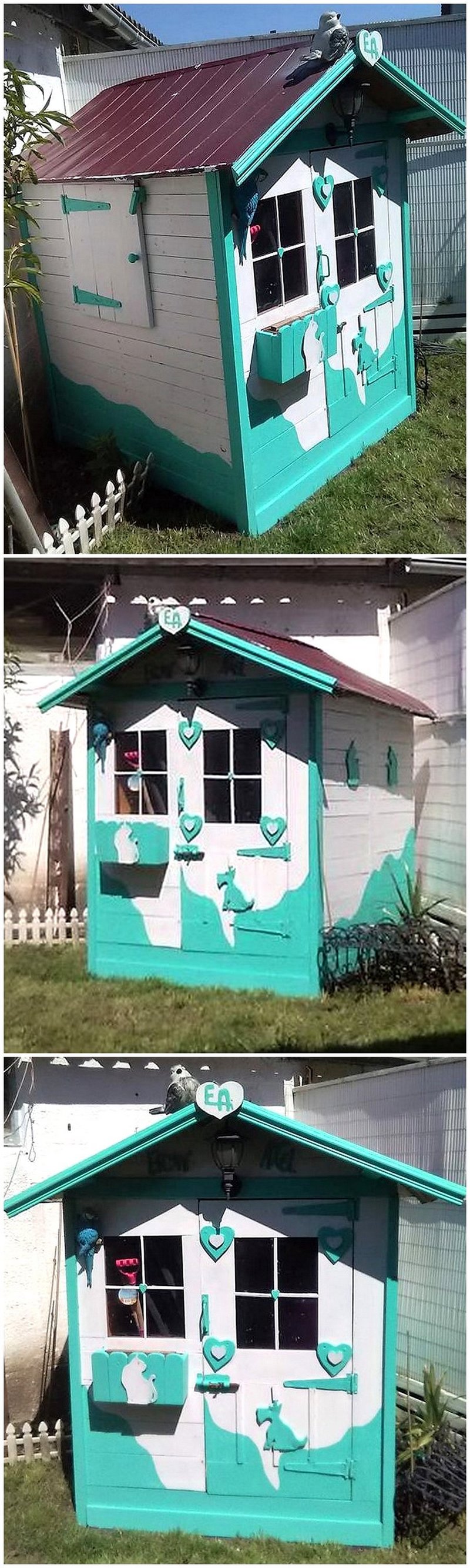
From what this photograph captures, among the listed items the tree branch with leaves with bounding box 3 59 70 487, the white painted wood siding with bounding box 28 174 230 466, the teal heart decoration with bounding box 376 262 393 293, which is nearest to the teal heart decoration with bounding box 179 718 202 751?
the white painted wood siding with bounding box 28 174 230 466

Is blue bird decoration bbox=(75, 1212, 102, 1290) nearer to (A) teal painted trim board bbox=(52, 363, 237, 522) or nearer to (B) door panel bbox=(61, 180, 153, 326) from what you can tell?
(A) teal painted trim board bbox=(52, 363, 237, 522)

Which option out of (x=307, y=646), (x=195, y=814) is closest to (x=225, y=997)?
(x=195, y=814)

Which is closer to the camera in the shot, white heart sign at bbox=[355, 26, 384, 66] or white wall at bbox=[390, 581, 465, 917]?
white heart sign at bbox=[355, 26, 384, 66]

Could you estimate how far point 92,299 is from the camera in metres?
5.45

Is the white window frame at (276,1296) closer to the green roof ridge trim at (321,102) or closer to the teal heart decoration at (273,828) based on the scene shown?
the teal heart decoration at (273,828)

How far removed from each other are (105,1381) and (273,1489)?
27.3 inches

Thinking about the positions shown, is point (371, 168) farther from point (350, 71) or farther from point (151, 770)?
point (151, 770)

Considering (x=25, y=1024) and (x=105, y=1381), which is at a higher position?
(x=25, y=1024)

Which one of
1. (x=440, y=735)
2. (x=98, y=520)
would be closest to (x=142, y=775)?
(x=98, y=520)

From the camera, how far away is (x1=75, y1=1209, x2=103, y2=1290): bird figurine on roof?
4.11 meters

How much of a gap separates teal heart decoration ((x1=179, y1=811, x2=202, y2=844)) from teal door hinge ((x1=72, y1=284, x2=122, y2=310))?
2373 millimetres

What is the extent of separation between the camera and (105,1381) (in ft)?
13.5

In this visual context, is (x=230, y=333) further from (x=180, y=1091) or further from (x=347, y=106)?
(x=180, y=1091)

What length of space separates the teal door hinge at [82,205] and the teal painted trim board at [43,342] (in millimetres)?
258
